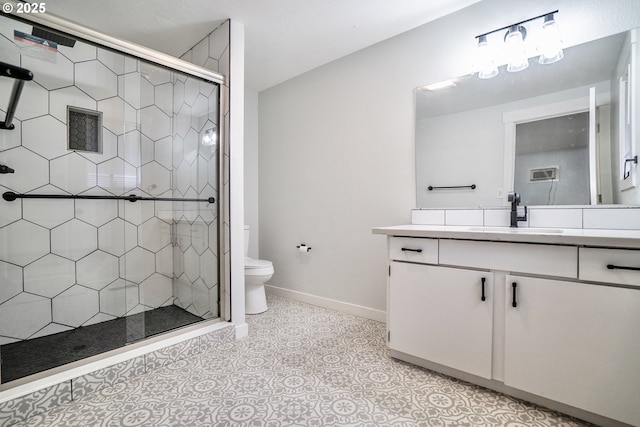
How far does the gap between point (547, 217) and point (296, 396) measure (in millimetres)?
1712

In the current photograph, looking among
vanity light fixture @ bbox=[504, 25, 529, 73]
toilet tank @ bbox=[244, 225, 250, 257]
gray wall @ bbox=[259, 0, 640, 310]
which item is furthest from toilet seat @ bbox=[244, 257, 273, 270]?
vanity light fixture @ bbox=[504, 25, 529, 73]

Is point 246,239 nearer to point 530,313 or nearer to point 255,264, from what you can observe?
point 255,264

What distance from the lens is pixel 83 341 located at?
1.90 m

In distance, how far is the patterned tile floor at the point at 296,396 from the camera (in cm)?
128

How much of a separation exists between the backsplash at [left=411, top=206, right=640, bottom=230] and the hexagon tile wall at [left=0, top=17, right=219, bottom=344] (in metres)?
1.61

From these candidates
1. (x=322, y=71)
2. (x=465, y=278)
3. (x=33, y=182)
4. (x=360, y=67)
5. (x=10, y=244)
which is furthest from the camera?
(x=322, y=71)

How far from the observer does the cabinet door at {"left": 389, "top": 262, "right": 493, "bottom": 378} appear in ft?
4.76

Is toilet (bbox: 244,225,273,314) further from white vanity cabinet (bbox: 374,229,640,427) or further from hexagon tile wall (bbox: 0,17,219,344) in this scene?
white vanity cabinet (bbox: 374,229,640,427)

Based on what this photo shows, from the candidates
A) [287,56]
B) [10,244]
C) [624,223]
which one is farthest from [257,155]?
[624,223]

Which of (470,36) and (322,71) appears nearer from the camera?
(470,36)

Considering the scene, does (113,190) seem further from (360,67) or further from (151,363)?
(360,67)

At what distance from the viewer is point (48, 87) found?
1.99 meters

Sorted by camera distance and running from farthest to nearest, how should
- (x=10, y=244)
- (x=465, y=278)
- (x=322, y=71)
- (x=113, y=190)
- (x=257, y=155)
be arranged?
(x=257, y=155) < (x=322, y=71) < (x=113, y=190) < (x=10, y=244) < (x=465, y=278)

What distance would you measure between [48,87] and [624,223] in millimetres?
3538
